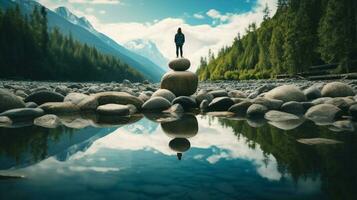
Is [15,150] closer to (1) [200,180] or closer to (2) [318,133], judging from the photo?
(1) [200,180]

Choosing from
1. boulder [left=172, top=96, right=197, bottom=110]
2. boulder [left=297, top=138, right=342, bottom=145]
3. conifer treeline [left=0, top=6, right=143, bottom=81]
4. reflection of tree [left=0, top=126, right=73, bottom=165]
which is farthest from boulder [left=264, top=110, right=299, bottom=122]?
conifer treeline [left=0, top=6, right=143, bottom=81]

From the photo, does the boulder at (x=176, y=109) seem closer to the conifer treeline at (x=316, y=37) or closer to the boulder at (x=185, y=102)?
the boulder at (x=185, y=102)

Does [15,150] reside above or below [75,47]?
below

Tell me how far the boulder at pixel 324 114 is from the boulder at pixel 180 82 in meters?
4.99

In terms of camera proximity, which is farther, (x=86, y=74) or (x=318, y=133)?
(x=86, y=74)

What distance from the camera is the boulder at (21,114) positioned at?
480 cm

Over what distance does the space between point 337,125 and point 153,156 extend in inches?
117

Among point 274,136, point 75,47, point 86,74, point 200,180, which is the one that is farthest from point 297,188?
point 75,47

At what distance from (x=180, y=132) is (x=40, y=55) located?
65.4 m

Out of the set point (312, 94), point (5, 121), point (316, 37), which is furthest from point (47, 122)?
point (316, 37)

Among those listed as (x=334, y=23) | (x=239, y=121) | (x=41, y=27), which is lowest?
(x=239, y=121)

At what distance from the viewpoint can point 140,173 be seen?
2258 millimetres

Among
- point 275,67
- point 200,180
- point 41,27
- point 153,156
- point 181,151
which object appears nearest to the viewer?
point 200,180

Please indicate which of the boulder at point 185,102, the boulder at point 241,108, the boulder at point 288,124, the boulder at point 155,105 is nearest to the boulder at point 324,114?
the boulder at point 288,124
